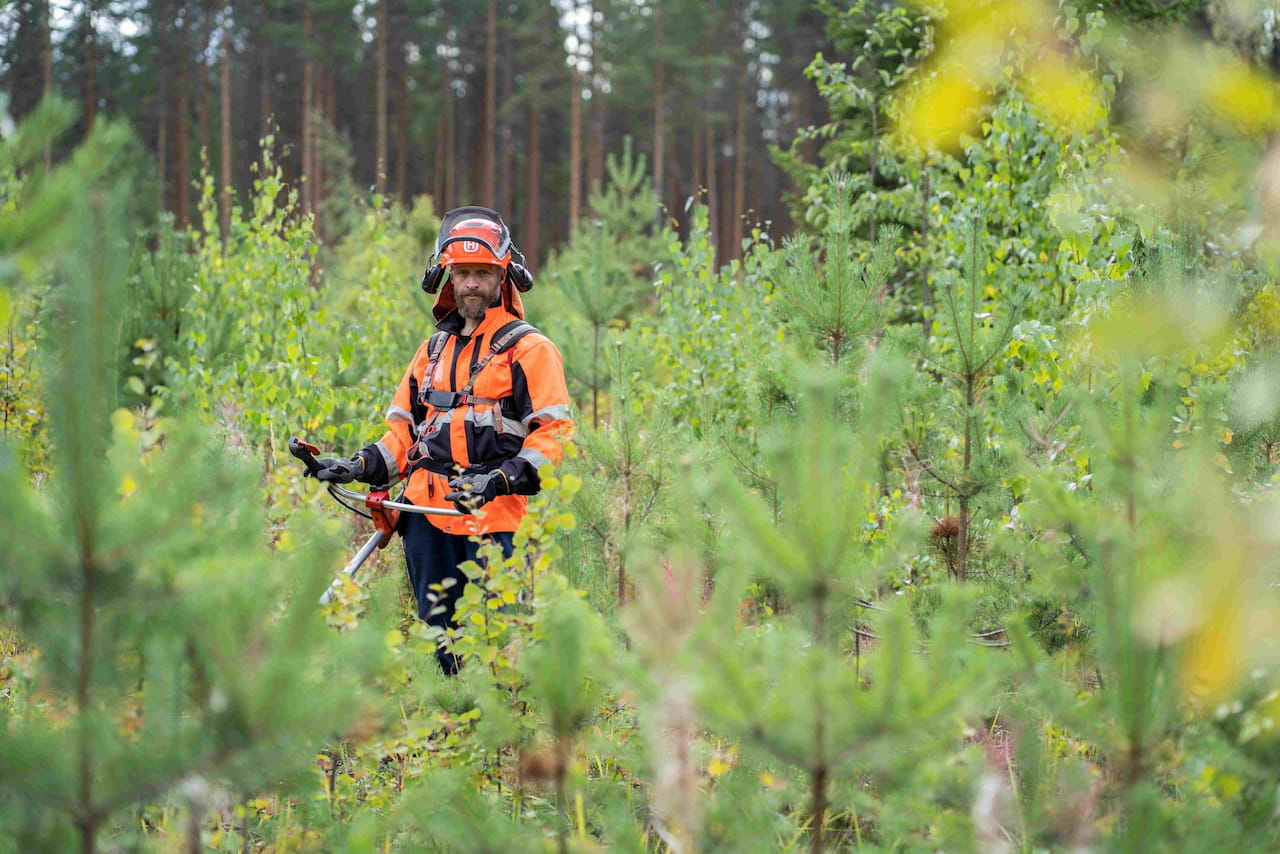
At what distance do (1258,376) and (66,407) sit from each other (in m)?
3.19

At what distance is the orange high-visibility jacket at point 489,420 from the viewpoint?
168 inches

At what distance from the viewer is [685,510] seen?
2004mm

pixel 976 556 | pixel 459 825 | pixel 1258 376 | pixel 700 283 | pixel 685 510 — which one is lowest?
pixel 459 825

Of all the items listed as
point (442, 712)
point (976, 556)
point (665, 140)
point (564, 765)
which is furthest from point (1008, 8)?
point (665, 140)

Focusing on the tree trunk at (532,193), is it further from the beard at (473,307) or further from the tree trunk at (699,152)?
the beard at (473,307)

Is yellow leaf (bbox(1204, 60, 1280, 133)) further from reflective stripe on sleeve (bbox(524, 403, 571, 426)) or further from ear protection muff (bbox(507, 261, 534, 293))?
ear protection muff (bbox(507, 261, 534, 293))

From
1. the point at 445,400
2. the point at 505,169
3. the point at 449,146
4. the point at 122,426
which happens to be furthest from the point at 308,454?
the point at 505,169

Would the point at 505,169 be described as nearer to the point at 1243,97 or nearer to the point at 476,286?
the point at 476,286

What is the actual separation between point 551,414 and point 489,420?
0.97ft

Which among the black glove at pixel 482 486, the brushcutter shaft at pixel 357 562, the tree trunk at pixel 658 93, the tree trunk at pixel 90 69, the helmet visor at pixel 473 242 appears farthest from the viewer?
the tree trunk at pixel 658 93

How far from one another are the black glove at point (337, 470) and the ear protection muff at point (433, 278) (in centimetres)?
91

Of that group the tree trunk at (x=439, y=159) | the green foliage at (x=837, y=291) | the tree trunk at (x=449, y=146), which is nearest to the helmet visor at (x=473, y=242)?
the green foliage at (x=837, y=291)

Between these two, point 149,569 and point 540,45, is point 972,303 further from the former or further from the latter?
point 540,45

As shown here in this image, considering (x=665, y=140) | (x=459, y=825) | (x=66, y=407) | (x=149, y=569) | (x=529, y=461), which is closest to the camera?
(x=66, y=407)
